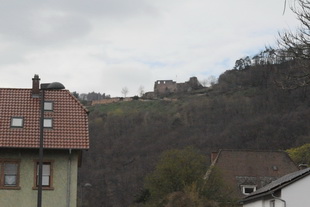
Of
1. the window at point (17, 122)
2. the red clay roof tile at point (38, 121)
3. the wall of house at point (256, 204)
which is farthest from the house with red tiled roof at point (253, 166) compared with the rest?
the window at point (17, 122)

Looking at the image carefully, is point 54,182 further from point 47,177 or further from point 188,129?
point 188,129

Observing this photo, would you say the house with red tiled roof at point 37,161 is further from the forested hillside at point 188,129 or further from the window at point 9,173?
the forested hillside at point 188,129

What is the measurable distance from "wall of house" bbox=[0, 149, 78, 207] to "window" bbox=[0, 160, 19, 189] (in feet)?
0.85

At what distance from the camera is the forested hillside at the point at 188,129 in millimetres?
114312

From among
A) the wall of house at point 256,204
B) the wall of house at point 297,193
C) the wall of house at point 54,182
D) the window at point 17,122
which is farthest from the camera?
the wall of house at point 256,204

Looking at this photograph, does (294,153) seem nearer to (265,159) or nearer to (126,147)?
(265,159)

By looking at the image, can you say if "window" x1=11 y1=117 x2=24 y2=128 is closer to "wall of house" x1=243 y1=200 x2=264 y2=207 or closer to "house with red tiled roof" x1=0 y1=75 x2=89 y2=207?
"house with red tiled roof" x1=0 y1=75 x2=89 y2=207

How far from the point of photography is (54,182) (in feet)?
113

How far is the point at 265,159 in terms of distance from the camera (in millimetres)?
66062

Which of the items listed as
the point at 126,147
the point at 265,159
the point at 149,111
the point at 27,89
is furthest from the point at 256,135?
the point at 27,89

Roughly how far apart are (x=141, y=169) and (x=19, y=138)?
8192cm

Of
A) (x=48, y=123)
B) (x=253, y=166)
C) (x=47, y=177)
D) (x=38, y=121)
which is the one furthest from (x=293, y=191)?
(x=253, y=166)

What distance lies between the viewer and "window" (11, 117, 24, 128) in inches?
1398

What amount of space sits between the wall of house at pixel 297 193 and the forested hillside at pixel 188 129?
52049 mm
